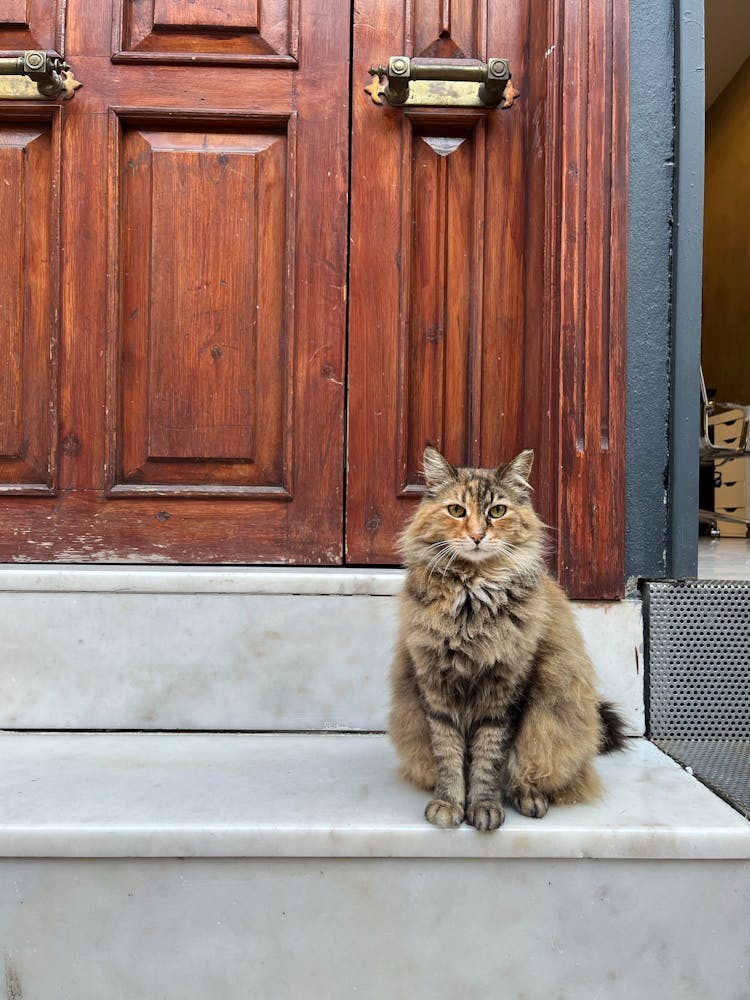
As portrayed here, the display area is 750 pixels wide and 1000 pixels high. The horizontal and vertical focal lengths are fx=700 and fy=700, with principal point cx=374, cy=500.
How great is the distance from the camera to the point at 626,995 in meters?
1.09

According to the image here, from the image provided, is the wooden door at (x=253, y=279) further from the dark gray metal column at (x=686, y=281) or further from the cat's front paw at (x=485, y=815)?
the cat's front paw at (x=485, y=815)

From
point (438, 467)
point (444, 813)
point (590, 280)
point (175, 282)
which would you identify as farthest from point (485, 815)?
point (175, 282)

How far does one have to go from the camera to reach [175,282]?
182 cm

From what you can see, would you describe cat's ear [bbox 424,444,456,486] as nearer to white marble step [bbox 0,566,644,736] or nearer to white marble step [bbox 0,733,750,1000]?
white marble step [bbox 0,566,644,736]

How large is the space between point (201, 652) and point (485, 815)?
0.77 metres

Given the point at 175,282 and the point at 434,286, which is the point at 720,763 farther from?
the point at 175,282

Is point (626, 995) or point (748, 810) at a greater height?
point (748, 810)

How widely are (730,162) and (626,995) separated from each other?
683 cm

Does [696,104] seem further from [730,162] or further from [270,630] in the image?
[730,162]

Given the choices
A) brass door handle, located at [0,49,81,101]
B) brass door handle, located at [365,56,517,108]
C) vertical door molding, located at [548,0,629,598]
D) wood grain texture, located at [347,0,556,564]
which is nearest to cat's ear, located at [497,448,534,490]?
vertical door molding, located at [548,0,629,598]

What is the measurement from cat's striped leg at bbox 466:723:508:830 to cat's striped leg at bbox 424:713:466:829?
0.7 inches

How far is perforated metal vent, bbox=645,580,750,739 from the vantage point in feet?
5.33

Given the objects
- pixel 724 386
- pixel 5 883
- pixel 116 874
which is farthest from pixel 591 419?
pixel 724 386

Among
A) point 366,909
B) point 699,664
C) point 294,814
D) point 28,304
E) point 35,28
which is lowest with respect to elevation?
point 366,909
